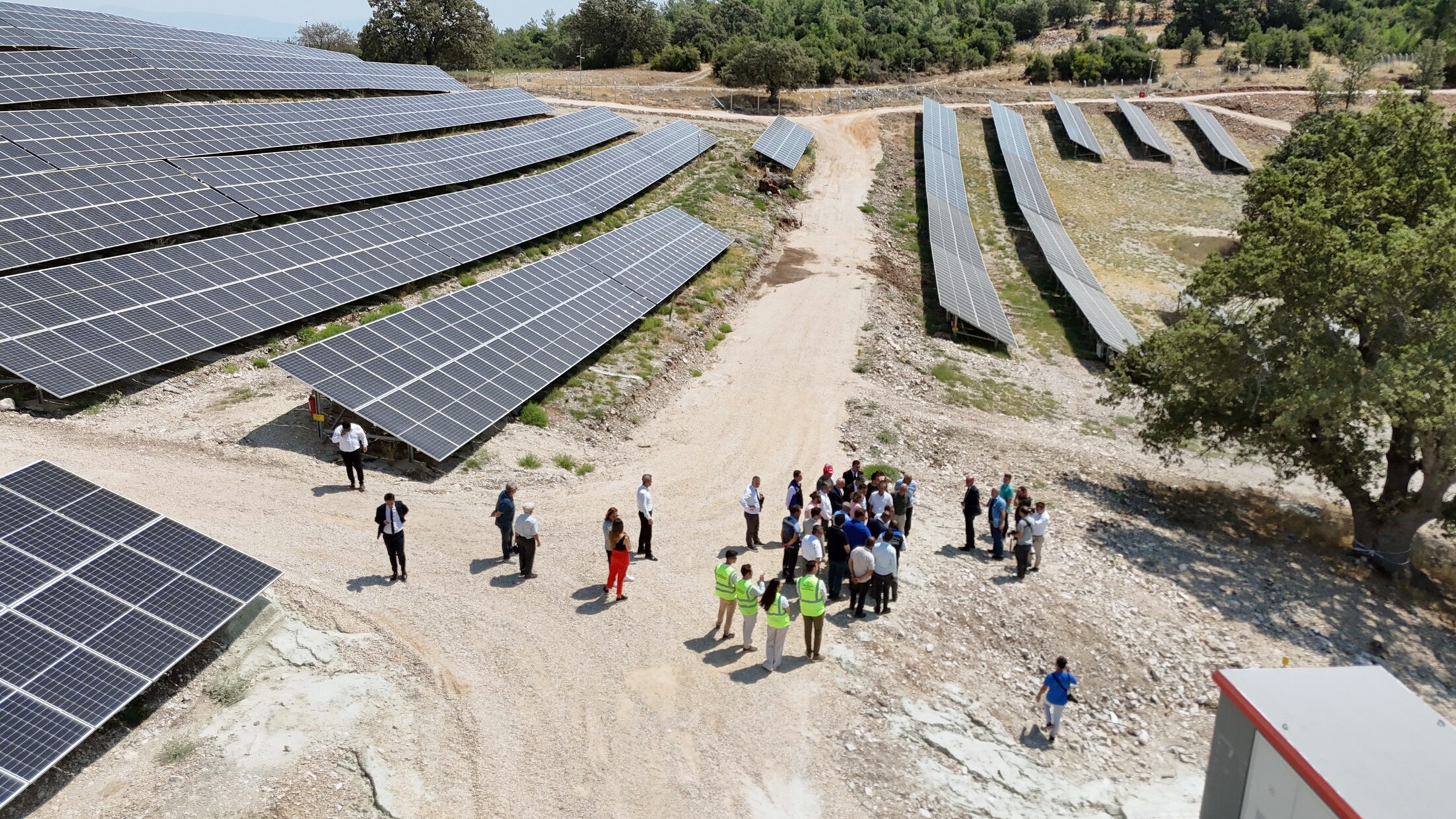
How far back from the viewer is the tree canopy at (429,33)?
8188 centimetres

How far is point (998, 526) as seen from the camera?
20.3 metres

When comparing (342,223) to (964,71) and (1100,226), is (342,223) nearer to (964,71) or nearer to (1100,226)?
(1100,226)

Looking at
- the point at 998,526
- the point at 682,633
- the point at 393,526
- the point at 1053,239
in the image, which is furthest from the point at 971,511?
the point at 1053,239

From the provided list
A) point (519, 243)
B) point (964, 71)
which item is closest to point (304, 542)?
point (519, 243)

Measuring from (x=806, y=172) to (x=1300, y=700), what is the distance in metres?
52.7

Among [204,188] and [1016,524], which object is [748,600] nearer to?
[1016,524]

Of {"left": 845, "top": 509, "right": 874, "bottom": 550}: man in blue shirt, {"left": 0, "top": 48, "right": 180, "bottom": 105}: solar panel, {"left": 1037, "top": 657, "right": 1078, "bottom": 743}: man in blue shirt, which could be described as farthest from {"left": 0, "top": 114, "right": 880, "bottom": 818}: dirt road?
{"left": 0, "top": 48, "right": 180, "bottom": 105}: solar panel

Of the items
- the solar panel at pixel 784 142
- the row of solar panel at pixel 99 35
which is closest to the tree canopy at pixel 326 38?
the row of solar panel at pixel 99 35

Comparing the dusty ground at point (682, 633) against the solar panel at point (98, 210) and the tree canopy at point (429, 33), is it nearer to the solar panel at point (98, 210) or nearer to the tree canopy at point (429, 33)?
the solar panel at point (98, 210)

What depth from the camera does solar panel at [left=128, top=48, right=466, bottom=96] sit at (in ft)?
158

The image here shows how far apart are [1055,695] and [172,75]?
50806mm

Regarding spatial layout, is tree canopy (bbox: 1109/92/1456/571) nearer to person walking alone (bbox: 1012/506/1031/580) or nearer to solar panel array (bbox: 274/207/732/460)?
person walking alone (bbox: 1012/506/1031/580)

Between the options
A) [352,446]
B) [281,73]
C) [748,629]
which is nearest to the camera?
[748,629]

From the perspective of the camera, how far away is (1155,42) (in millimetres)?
110000
